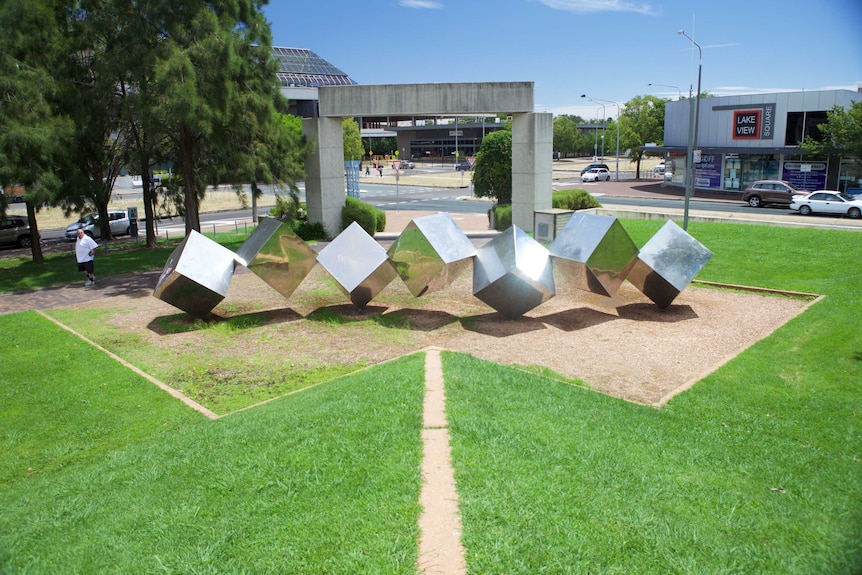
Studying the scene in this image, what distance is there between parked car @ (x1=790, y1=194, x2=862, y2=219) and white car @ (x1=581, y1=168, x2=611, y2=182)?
28.8 meters

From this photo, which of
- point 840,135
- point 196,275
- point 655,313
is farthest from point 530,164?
point 840,135

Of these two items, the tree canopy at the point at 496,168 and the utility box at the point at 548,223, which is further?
the tree canopy at the point at 496,168

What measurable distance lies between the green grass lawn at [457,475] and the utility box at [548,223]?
13710 millimetres

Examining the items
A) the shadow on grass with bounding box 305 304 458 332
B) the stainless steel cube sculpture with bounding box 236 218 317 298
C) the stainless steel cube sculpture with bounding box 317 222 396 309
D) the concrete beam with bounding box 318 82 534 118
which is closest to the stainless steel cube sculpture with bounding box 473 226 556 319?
the shadow on grass with bounding box 305 304 458 332

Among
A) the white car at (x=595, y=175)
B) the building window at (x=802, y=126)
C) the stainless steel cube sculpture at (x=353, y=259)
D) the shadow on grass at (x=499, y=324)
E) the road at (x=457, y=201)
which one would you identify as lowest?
the shadow on grass at (x=499, y=324)

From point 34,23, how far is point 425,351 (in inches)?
674

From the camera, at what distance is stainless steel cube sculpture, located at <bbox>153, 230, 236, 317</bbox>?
47.9ft

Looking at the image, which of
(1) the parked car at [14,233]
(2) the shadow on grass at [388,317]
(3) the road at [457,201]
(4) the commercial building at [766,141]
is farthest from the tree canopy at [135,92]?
(4) the commercial building at [766,141]

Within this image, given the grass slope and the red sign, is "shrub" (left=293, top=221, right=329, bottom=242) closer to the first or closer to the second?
the grass slope

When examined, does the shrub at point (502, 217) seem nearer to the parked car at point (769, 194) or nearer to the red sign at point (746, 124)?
the parked car at point (769, 194)

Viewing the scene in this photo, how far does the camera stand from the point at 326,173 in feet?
87.0

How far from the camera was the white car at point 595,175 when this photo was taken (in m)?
65.4

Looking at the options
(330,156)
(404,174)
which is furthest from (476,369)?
(404,174)

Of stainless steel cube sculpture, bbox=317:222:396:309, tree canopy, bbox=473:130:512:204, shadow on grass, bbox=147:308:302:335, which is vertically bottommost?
shadow on grass, bbox=147:308:302:335
